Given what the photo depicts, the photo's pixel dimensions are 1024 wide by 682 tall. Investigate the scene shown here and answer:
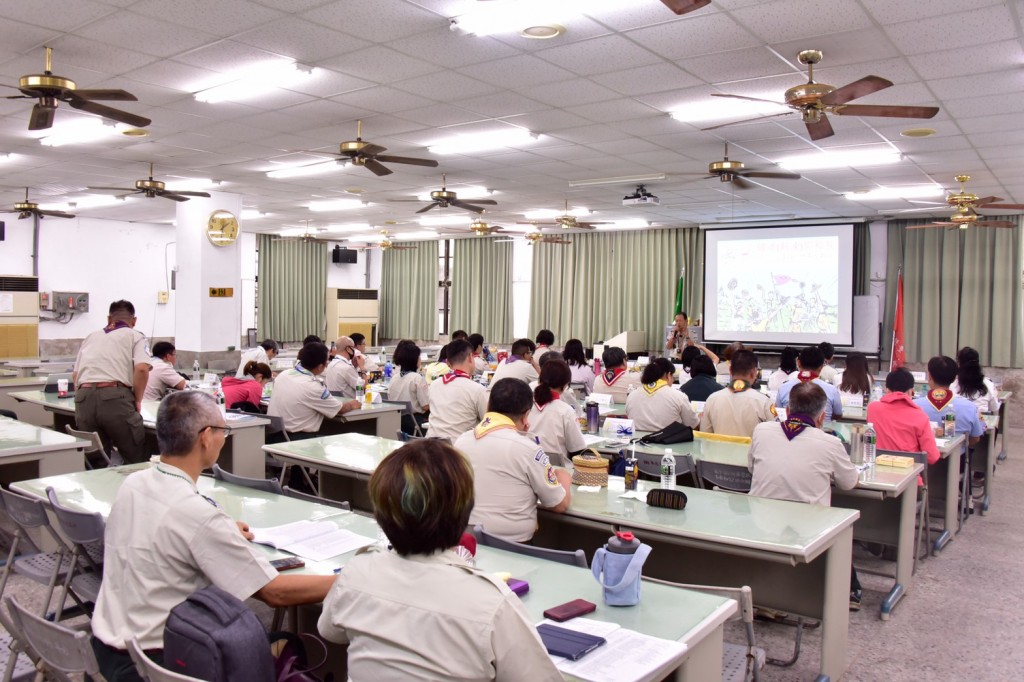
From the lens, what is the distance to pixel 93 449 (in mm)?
5281

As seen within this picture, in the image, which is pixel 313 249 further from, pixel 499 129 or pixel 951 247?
pixel 951 247

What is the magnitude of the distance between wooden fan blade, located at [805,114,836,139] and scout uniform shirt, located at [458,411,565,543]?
9.75ft

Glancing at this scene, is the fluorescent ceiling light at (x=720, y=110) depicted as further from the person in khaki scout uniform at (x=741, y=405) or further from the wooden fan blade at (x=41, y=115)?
the wooden fan blade at (x=41, y=115)

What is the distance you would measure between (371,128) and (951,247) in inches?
357

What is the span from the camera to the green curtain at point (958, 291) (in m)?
11.1

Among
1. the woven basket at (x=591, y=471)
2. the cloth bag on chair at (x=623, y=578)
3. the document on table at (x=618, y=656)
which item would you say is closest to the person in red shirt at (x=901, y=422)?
the woven basket at (x=591, y=471)

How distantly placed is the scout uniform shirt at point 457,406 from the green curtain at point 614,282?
931 centimetres

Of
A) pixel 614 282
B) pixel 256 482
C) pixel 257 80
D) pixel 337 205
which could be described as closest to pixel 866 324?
pixel 614 282

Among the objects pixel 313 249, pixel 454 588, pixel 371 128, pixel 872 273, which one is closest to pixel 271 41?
pixel 371 128

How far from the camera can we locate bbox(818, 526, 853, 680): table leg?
3223 millimetres

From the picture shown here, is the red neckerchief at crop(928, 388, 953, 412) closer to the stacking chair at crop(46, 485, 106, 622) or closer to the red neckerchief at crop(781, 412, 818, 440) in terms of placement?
the red neckerchief at crop(781, 412, 818, 440)

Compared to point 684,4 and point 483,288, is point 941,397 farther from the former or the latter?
point 483,288

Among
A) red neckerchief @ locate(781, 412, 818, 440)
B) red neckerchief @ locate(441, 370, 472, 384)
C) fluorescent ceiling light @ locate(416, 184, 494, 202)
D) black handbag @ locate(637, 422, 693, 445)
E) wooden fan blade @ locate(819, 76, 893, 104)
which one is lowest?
black handbag @ locate(637, 422, 693, 445)

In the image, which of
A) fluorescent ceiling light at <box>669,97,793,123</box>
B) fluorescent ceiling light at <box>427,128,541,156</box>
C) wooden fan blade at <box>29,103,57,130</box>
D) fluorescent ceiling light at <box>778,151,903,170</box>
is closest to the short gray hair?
wooden fan blade at <box>29,103,57,130</box>
